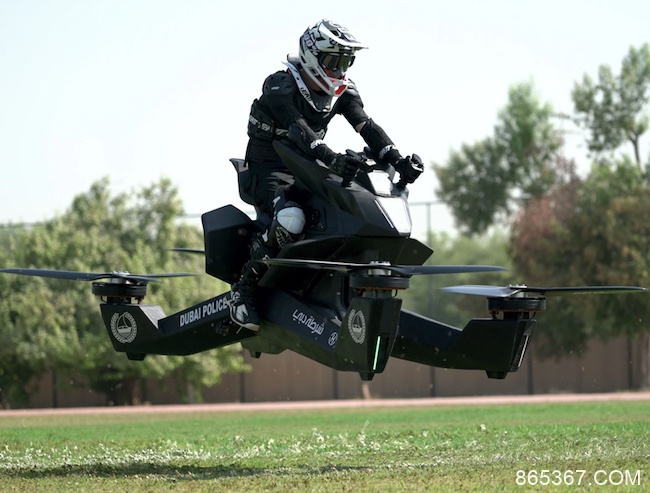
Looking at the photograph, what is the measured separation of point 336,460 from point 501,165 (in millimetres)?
54831

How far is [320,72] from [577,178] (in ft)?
133

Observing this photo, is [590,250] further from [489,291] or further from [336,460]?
[489,291]

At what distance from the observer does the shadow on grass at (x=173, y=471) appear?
1132 cm

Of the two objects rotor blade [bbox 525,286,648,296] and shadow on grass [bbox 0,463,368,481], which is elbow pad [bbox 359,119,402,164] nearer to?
rotor blade [bbox 525,286,648,296]

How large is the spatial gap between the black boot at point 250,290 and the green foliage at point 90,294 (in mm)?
26062

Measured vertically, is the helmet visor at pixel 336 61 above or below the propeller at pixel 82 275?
above

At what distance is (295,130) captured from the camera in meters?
11.4

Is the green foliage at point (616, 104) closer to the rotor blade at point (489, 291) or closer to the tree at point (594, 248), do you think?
the tree at point (594, 248)

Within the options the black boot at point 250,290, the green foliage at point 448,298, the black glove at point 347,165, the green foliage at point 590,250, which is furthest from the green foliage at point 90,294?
the black glove at point 347,165

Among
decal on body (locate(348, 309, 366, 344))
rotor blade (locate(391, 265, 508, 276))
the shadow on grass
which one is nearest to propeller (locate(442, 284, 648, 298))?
rotor blade (locate(391, 265, 508, 276))

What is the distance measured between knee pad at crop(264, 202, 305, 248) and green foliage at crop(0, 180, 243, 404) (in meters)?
26.8

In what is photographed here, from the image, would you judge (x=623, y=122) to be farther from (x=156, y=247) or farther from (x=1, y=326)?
(x=1, y=326)

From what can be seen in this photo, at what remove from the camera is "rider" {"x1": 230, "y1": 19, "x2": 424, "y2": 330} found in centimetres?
1148

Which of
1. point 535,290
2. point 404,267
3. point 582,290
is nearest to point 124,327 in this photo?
point 404,267
